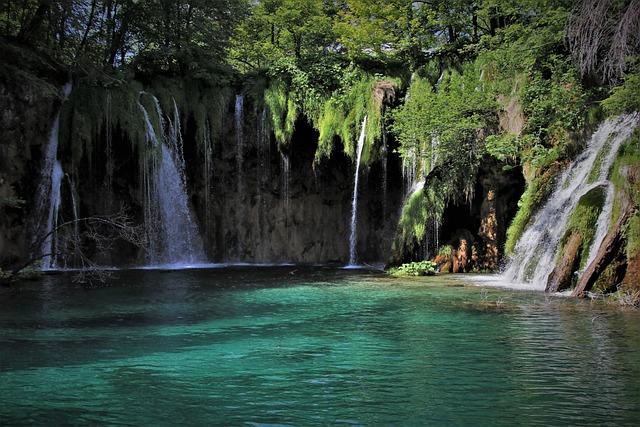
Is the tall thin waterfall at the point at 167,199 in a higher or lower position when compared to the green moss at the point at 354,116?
lower

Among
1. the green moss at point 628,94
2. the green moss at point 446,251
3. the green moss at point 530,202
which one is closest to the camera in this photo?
the green moss at point 628,94

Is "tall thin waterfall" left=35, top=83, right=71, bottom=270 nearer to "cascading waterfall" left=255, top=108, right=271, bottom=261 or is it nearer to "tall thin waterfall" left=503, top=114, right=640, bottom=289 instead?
"cascading waterfall" left=255, top=108, right=271, bottom=261

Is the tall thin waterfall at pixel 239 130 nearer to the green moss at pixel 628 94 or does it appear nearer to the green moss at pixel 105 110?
the green moss at pixel 105 110

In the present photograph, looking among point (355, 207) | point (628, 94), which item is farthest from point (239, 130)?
point (628, 94)

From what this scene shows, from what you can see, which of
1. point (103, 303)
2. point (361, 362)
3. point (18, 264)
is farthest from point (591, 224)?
point (18, 264)

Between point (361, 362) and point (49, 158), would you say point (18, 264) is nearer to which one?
point (49, 158)

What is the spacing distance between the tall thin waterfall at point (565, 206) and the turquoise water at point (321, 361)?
75.5 inches

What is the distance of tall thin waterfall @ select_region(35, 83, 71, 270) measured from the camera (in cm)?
2059

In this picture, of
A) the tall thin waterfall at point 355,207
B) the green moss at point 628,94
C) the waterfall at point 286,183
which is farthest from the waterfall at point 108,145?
the green moss at point 628,94

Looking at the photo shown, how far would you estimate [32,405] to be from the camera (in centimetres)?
523

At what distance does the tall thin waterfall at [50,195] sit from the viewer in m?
20.6

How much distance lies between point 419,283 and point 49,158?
1326cm

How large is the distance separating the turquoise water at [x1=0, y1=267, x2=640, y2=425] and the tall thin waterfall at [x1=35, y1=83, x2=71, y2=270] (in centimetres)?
899

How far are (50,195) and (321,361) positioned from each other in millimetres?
16643
